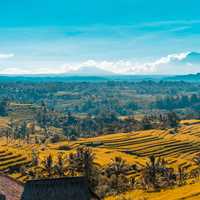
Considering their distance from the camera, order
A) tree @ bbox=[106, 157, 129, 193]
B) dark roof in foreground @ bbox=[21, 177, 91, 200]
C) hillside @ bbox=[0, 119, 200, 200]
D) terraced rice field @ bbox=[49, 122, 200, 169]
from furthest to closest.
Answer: terraced rice field @ bbox=[49, 122, 200, 169]
hillside @ bbox=[0, 119, 200, 200]
tree @ bbox=[106, 157, 129, 193]
dark roof in foreground @ bbox=[21, 177, 91, 200]

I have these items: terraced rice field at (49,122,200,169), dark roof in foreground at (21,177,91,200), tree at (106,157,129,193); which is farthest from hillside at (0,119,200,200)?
dark roof in foreground at (21,177,91,200)

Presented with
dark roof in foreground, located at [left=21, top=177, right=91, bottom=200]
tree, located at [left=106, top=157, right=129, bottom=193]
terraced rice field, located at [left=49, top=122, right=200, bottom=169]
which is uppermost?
dark roof in foreground, located at [left=21, top=177, right=91, bottom=200]

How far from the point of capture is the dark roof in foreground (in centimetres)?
4581

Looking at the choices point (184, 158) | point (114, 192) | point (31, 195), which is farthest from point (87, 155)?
point (184, 158)

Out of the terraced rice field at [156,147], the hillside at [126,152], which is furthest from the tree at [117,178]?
the terraced rice field at [156,147]

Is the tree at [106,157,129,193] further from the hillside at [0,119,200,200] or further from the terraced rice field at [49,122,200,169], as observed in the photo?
the terraced rice field at [49,122,200,169]

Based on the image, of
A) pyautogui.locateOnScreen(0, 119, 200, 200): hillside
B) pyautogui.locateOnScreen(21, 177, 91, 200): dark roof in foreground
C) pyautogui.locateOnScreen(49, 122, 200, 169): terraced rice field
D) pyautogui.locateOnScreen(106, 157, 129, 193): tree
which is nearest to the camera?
pyautogui.locateOnScreen(21, 177, 91, 200): dark roof in foreground

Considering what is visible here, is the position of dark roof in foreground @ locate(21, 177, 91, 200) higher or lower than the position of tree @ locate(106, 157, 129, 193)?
higher

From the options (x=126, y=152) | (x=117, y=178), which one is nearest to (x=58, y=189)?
(x=117, y=178)

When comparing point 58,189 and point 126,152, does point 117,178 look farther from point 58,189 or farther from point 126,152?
point 126,152

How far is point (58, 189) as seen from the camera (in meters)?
46.3

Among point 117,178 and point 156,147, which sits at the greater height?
point 117,178

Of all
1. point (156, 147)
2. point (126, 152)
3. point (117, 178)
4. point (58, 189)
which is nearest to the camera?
point (58, 189)

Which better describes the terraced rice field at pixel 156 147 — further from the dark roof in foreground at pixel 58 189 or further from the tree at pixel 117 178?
the dark roof in foreground at pixel 58 189
